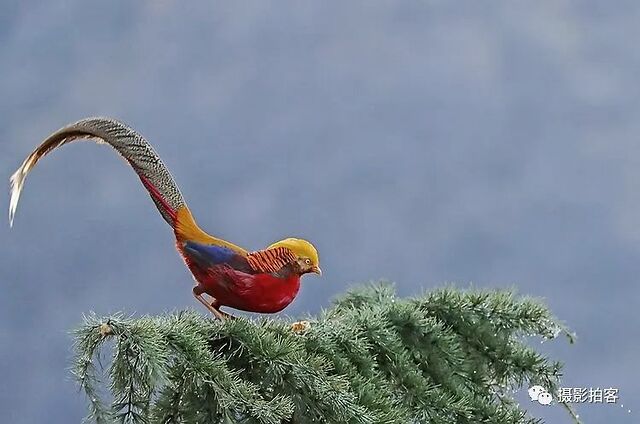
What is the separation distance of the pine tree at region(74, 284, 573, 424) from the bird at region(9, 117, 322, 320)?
49 mm

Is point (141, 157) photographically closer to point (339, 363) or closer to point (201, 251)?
point (201, 251)

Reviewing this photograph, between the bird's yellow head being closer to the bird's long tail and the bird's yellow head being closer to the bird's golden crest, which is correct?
the bird's golden crest

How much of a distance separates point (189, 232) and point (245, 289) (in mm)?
84

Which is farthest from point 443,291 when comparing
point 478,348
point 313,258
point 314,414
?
point 314,414

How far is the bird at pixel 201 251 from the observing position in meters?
1.09

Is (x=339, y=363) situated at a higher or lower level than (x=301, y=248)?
lower

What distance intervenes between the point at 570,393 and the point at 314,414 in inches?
17.4

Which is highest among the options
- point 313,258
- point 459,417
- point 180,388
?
point 313,258

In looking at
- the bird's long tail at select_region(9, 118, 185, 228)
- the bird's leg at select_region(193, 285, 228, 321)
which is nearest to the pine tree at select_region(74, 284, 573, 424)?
the bird's leg at select_region(193, 285, 228, 321)

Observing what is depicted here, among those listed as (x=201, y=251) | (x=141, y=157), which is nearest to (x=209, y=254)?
(x=201, y=251)

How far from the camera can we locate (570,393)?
1296mm

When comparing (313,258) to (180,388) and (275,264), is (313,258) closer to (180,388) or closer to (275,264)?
(275,264)

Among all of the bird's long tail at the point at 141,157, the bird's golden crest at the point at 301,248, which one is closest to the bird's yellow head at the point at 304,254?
the bird's golden crest at the point at 301,248

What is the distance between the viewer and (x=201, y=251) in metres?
1.09
